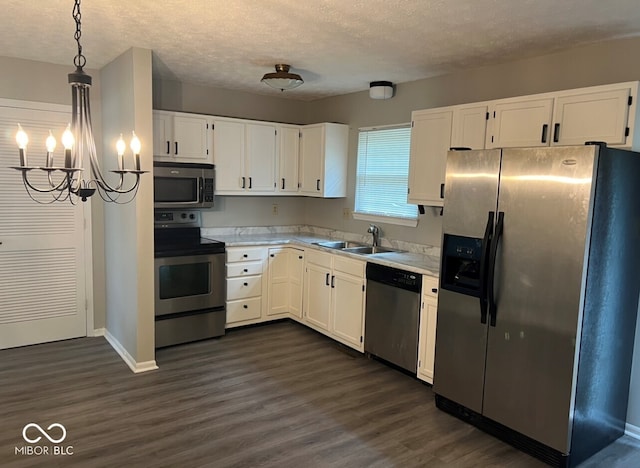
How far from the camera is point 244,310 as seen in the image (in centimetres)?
477

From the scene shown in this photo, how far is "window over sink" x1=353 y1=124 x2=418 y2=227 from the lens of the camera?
451 centimetres

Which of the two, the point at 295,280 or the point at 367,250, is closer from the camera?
the point at 367,250

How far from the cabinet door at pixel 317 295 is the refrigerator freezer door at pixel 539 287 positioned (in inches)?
74.4

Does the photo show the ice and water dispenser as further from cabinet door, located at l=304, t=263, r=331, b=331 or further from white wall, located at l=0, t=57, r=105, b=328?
white wall, located at l=0, t=57, r=105, b=328

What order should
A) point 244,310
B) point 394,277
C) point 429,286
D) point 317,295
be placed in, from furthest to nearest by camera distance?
point 244,310 → point 317,295 → point 394,277 → point 429,286

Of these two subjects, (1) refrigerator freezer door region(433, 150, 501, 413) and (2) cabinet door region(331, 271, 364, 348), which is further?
(2) cabinet door region(331, 271, 364, 348)

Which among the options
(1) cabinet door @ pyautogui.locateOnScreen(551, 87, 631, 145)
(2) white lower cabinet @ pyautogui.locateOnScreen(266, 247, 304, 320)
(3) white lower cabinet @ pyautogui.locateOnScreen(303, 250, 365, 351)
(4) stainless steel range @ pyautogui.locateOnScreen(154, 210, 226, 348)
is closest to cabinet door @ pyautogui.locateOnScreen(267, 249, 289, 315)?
(2) white lower cabinet @ pyautogui.locateOnScreen(266, 247, 304, 320)

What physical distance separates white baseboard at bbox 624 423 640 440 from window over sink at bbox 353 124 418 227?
2.20 m

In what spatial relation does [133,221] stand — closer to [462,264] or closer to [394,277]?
[394,277]

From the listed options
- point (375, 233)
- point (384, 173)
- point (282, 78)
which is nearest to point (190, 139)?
point (282, 78)

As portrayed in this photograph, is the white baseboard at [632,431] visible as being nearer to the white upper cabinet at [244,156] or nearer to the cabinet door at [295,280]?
the cabinet door at [295,280]

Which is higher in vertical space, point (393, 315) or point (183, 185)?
point (183, 185)

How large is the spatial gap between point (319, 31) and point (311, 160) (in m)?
2.25

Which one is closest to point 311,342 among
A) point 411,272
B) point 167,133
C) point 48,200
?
point 411,272
